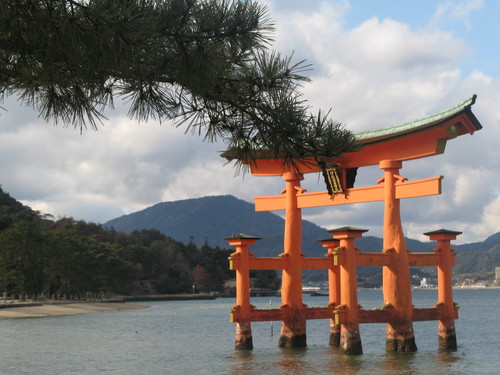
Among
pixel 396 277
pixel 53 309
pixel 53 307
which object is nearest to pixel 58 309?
pixel 53 307

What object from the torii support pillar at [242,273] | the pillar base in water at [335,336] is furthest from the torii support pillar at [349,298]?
the pillar base in water at [335,336]

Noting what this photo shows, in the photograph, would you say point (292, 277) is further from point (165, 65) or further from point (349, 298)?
point (165, 65)

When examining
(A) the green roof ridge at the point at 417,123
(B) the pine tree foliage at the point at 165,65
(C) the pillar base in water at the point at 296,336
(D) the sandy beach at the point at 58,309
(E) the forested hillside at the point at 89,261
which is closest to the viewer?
(B) the pine tree foliage at the point at 165,65

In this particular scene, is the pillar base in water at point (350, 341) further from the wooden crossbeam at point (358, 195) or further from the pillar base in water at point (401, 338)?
the wooden crossbeam at point (358, 195)

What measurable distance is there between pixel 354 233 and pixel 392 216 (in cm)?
131

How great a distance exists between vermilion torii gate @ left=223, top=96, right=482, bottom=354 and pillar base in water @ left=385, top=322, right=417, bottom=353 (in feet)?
0.09

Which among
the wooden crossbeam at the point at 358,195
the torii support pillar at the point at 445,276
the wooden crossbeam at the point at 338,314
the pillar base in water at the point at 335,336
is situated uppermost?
the wooden crossbeam at the point at 358,195

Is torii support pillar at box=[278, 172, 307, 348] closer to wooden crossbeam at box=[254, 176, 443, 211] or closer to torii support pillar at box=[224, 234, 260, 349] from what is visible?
wooden crossbeam at box=[254, 176, 443, 211]

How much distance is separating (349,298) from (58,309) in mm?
42636

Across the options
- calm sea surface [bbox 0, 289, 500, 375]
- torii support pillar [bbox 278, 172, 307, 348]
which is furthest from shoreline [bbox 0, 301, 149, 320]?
torii support pillar [bbox 278, 172, 307, 348]

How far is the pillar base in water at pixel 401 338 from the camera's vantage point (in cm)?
2067

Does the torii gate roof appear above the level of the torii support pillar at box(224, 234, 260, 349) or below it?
above

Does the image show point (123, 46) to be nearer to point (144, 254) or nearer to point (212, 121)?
point (212, 121)

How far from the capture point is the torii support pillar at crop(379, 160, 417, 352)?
2055 centimetres
